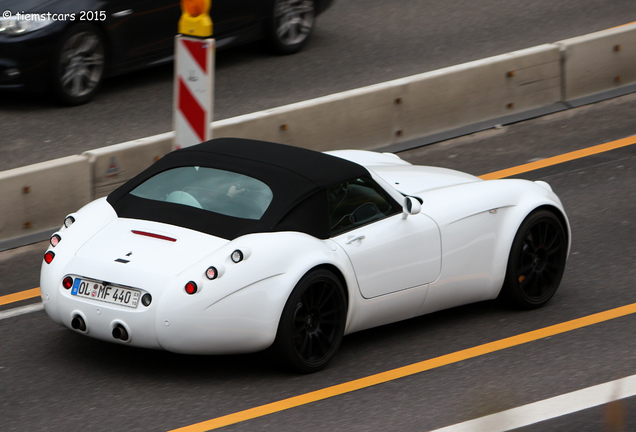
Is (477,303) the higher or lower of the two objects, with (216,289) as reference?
lower

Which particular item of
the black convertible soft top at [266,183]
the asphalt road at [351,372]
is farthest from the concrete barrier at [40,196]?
the black convertible soft top at [266,183]

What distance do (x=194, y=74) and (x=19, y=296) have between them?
2.12 meters

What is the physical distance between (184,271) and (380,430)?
4.37 feet

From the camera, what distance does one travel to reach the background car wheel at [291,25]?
13258mm

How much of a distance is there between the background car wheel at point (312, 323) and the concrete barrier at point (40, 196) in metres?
3.46

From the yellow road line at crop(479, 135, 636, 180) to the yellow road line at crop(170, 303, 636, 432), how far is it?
3.18m

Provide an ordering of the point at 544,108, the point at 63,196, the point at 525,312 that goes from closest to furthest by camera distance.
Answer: the point at 525,312 < the point at 63,196 < the point at 544,108

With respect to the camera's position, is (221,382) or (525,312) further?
(525,312)

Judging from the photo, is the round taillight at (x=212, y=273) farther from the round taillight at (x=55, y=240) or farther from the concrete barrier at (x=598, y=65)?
the concrete barrier at (x=598, y=65)

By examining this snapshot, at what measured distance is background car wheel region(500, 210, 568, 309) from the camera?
727 centimetres

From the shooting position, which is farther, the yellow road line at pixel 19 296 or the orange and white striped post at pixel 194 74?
the orange and white striped post at pixel 194 74

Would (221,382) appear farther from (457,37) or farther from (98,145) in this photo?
(457,37)

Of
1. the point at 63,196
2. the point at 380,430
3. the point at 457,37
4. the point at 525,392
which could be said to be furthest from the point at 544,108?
the point at 380,430

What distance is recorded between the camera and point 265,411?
18.9ft
